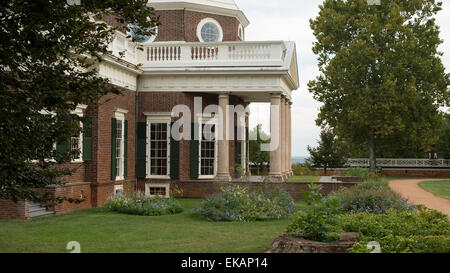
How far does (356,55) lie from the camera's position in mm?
35188

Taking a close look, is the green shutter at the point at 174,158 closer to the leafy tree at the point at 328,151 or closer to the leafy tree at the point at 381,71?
the leafy tree at the point at 381,71

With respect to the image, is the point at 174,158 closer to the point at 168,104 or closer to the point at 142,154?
the point at 142,154

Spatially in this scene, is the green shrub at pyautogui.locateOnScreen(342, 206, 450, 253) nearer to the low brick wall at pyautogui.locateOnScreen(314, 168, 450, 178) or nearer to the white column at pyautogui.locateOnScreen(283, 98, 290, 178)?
the white column at pyautogui.locateOnScreen(283, 98, 290, 178)

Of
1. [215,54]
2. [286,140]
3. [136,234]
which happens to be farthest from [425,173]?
[136,234]

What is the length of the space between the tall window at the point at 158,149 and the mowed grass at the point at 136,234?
7.41 meters

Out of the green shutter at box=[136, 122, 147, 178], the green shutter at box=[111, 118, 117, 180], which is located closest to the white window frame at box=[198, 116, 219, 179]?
the green shutter at box=[136, 122, 147, 178]

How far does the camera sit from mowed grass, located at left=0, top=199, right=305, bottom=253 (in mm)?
11094

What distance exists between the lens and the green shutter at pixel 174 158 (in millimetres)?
24328

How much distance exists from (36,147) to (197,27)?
68.1 ft

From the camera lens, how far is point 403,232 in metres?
10.2

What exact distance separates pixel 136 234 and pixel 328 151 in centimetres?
2914

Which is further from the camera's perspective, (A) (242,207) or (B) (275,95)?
(B) (275,95)

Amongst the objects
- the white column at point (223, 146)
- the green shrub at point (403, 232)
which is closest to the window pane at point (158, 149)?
the white column at point (223, 146)

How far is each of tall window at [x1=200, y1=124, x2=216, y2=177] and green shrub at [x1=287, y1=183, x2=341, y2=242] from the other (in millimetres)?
15744
